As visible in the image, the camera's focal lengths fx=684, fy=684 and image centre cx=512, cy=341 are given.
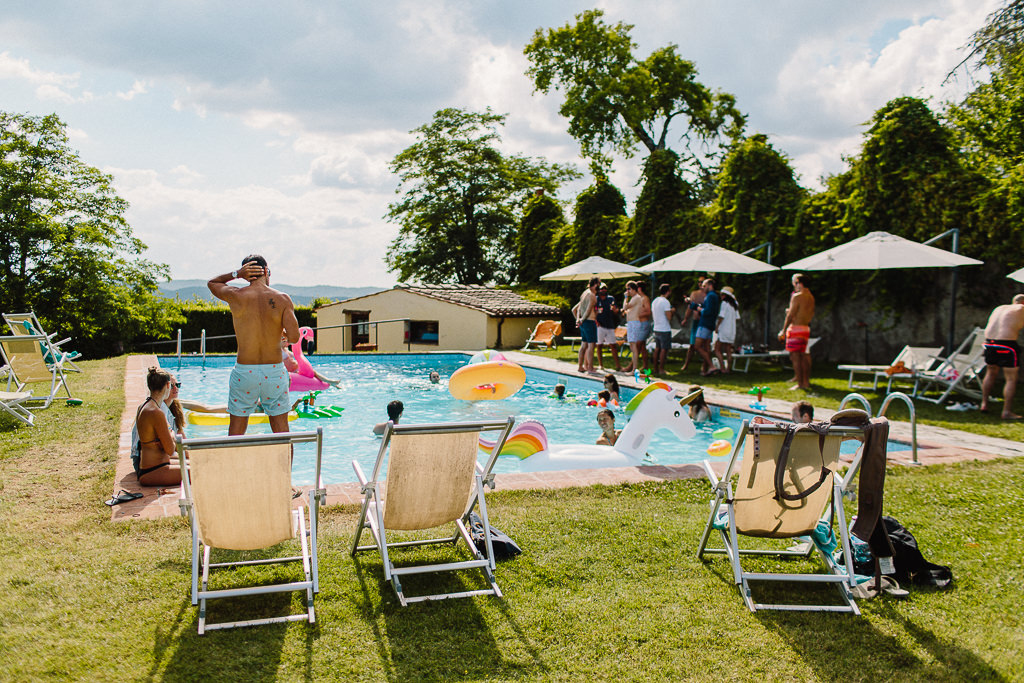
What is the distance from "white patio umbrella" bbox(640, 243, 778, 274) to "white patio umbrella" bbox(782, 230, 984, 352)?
2.26 m

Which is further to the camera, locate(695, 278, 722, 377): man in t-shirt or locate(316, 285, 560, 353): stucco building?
locate(316, 285, 560, 353): stucco building

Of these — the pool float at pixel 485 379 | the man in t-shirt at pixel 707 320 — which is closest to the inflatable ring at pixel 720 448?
the pool float at pixel 485 379

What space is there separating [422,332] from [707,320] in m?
16.3

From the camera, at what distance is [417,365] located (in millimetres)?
19719

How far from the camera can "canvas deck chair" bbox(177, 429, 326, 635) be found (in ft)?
10.8

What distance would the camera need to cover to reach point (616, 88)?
31.5 m

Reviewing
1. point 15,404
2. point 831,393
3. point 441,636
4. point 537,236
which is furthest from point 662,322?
point 537,236

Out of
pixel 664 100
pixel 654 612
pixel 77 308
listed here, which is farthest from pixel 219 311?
pixel 654 612

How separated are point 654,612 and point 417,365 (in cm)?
1654

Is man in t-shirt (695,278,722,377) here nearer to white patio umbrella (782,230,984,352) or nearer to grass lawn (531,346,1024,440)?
grass lawn (531,346,1024,440)

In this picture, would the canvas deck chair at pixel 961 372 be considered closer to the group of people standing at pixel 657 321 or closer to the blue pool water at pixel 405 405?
the blue pool water at pixel 405 405

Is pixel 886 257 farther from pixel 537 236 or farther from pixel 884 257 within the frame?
pixel 537 236

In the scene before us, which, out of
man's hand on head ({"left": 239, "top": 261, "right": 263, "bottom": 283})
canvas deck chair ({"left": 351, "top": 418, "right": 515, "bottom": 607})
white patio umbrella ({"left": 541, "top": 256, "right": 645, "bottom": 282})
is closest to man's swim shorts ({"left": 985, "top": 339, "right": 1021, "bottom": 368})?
canvas deck chair ({"left": 351, "top": 418, "right": 515, "bottom": 607})

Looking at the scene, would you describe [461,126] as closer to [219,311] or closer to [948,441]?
[219,311]
